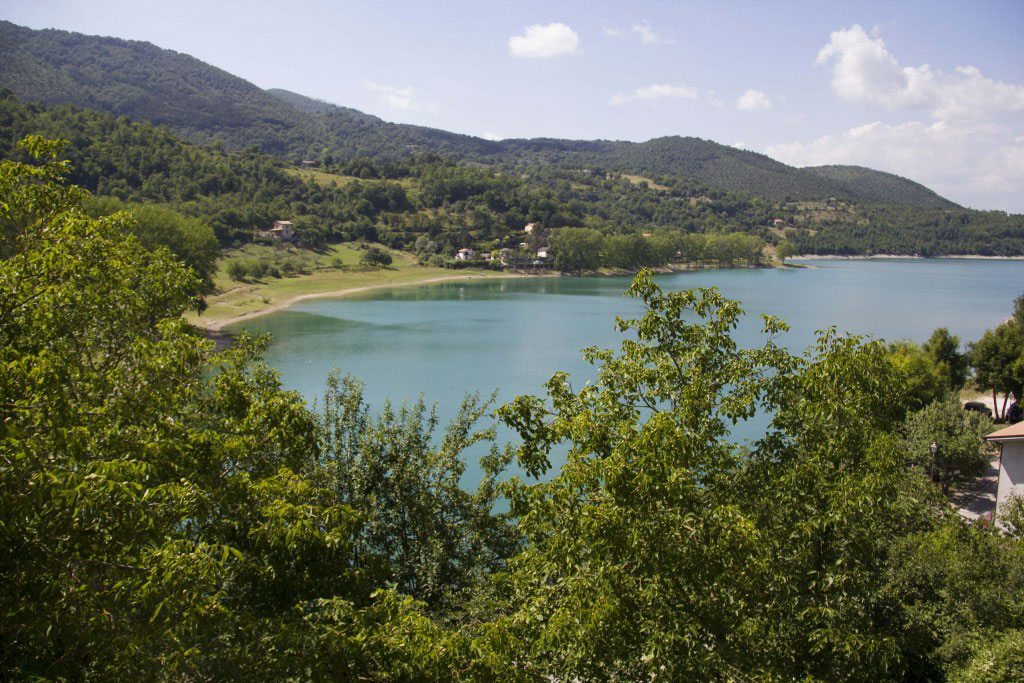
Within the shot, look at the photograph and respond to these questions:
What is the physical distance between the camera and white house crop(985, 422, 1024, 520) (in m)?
16.2

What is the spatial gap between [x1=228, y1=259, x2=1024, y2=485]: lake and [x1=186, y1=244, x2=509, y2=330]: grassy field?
3010mm

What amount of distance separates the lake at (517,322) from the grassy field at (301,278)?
301 cm

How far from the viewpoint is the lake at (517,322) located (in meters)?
36.1

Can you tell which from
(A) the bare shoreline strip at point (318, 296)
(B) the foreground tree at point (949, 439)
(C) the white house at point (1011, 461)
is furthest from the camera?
(A) the bare shoreline strip at point (318, 296)

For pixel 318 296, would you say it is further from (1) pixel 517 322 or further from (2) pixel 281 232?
(2) pixel 281 232

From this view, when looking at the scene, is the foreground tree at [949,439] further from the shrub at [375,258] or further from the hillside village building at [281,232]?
the hillside village building at [281,232]

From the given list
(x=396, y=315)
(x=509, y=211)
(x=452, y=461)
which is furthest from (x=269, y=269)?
(x=452, y=461)

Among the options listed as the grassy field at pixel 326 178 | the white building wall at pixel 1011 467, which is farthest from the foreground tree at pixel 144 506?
the grassy field at pixel 326 178

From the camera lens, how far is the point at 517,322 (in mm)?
57562

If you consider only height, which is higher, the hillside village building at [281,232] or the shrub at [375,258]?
the hillside village building at [281,232]

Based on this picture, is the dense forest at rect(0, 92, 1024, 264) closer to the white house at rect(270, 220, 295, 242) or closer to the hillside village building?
the hillside village building

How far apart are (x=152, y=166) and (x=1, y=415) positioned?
10430 centimetres

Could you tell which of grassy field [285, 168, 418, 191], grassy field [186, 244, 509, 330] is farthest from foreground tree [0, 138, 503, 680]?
grassy field [285, 168, 418, 191]

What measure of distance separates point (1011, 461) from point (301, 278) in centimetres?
7168
